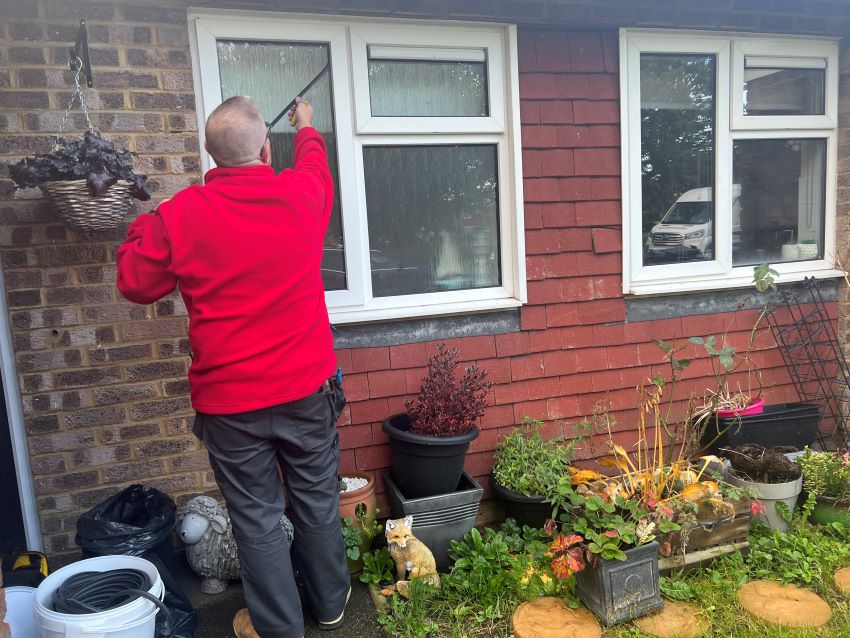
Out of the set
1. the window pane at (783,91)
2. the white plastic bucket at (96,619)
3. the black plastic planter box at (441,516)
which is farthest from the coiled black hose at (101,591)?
the window pane at (783,91)

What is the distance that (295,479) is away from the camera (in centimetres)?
222

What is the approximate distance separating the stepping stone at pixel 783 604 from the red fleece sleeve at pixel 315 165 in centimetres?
221

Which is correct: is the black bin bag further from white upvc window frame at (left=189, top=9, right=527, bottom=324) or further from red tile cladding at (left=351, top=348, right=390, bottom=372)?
white upvc window frame at (left=189, top=9, right=527, bottom=324)

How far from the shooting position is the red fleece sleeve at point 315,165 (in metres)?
2.21

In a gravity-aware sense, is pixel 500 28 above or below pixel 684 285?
above

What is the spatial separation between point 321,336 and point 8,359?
136cm

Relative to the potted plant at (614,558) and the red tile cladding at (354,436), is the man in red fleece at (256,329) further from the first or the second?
the potted plant at (614,558)

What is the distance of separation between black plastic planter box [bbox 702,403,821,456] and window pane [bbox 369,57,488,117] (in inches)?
87.1

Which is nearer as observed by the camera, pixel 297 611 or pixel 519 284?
pixel 297 611

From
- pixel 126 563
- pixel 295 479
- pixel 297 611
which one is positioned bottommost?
pixel 297 611

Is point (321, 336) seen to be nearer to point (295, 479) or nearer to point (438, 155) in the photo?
point (295, 479)

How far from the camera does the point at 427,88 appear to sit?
3072 millimetres

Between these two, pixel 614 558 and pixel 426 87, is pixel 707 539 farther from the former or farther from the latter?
pixel 426 87

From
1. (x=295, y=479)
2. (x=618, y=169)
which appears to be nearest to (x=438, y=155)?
(x=618, y=169)
